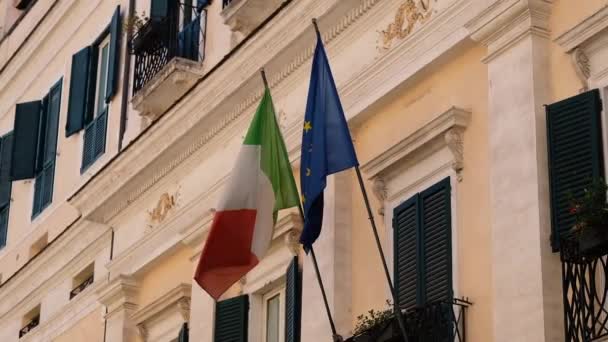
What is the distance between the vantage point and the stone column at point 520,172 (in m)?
11.3

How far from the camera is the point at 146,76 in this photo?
59.6 ft

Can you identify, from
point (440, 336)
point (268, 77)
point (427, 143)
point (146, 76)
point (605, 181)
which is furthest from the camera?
point (146, 76)

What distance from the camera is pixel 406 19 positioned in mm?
13633

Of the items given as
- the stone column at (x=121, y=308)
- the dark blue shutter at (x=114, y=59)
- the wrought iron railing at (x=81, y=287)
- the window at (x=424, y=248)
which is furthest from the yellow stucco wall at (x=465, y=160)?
the wrought iron railing at (x=81, y=287)

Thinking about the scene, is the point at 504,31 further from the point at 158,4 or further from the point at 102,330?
the point at 102,330

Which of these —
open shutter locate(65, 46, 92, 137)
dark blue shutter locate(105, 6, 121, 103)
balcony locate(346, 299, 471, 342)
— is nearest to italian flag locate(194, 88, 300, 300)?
balcony locate(346, 299, 471, 342)

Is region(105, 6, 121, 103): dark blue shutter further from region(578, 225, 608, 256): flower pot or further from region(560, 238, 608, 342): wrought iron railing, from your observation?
region(578, 225, 608, 256): flower pot

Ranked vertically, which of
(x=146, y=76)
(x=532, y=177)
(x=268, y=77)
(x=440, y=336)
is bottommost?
(x=440, y=336)

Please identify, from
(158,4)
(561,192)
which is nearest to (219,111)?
(158,4)

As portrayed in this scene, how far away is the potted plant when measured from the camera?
34.4 ft

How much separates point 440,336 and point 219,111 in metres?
4.93

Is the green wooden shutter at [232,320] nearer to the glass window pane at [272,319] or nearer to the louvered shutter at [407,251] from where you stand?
the glass window pane at [272,319]

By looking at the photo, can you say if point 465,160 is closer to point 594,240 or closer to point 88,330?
point 594,240

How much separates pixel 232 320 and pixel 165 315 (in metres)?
1.82
